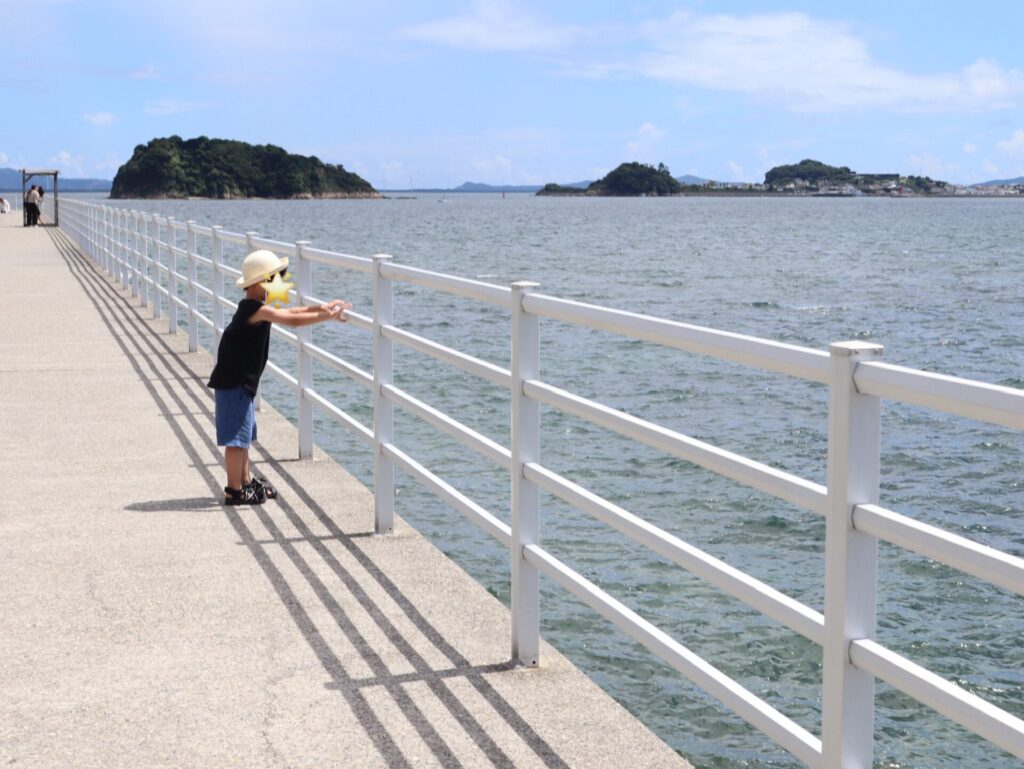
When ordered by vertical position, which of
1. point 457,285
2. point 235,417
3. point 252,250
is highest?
point 252,250

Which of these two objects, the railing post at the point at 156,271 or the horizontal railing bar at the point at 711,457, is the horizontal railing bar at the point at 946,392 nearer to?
the horizontal railing bar at the point at 711,457

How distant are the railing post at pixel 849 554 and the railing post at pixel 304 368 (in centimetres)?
586

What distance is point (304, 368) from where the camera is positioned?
8961 millimetres

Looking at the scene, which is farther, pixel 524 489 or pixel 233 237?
pixel 233 237

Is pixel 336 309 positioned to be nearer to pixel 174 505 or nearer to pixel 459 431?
pixel 459 431

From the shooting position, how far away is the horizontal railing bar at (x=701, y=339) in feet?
10.9

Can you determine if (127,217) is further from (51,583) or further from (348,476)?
(51,583)

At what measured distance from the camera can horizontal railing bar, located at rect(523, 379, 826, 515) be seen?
328cm

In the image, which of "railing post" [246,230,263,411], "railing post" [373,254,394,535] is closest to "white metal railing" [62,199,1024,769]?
"railing post" [373,254,394,535]

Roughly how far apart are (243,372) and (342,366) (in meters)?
0.70

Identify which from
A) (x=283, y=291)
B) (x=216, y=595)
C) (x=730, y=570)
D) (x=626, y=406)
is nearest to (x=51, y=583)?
(x=216, y=595)

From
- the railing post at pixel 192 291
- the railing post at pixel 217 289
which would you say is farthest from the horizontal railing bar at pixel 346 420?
the railing post at pixel 192 291

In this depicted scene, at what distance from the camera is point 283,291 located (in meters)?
7.39

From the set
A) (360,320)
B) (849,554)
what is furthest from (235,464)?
(849,554)
